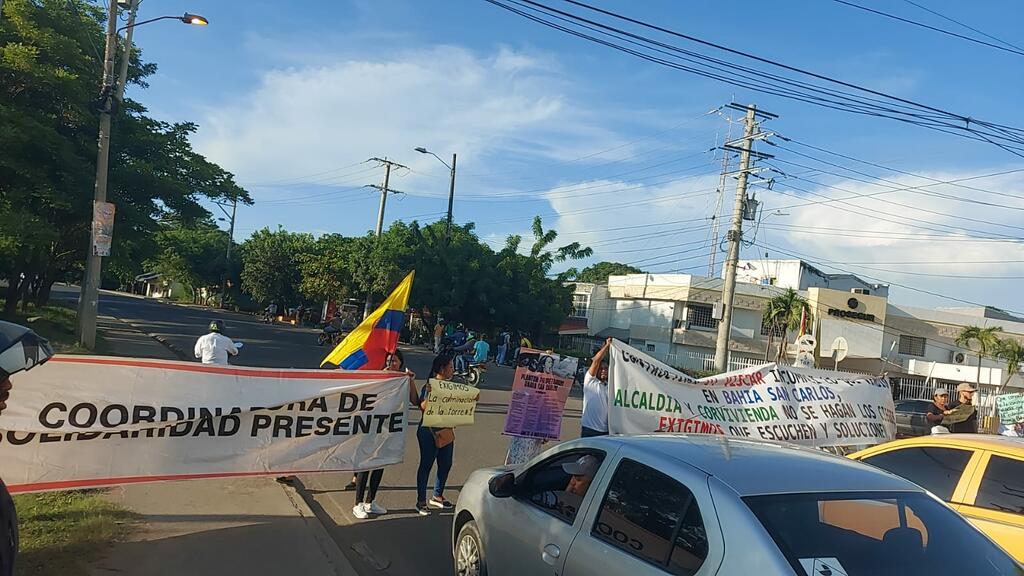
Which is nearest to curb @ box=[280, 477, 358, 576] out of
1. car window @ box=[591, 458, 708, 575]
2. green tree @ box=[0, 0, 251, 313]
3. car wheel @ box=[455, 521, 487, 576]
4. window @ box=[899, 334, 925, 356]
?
car wheel @ box=[455, 521, 487, 576]

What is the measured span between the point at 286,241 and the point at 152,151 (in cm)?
4111

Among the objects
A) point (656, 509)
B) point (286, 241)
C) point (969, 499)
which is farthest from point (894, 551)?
point (286, 241)

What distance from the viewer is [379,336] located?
7840 millimetres

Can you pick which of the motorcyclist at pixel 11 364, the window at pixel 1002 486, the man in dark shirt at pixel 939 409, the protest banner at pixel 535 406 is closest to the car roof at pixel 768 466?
the window at pixel 1002 486

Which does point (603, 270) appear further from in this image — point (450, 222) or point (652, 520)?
point (652, 520)

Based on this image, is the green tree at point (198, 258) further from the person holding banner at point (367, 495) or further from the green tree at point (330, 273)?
the person holding banner at point (367, 495)

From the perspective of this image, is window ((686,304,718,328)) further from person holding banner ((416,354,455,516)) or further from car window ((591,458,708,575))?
car window ((591,458,708,575))

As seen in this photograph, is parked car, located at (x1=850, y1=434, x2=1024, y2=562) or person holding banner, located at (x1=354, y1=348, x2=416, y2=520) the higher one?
parked car, located at (x1=850, y1=434, x2=1024, y2=562)

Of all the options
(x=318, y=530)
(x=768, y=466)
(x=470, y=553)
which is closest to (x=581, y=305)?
(x=318, y=530)

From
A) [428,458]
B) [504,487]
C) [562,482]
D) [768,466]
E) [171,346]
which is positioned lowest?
[171,346]

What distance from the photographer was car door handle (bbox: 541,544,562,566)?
4016mm

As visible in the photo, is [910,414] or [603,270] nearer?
[910,414]

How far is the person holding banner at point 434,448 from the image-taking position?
709 cm

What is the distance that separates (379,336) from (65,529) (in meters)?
3.34
